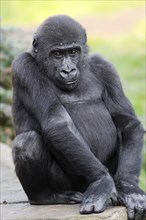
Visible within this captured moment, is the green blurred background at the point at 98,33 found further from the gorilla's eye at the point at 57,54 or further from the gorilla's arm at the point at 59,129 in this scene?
the gorilla's eye at the point at 57,54

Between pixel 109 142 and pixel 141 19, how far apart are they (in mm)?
15066

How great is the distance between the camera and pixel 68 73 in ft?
22.5

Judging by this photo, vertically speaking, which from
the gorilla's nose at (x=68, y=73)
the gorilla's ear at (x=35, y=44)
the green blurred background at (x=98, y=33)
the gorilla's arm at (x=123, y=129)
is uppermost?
the gorilla's ear at (x=35, y=44)

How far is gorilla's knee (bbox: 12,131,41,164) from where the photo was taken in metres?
6.96

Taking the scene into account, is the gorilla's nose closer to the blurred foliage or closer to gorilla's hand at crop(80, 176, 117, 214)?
gorilla's hand at crop(80, 176, 117, 214)

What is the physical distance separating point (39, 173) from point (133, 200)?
0.83 m

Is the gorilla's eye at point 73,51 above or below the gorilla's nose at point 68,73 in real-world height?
above

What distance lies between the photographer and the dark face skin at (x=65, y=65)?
686 centimetres

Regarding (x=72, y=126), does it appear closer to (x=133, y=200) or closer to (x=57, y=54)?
(x=57, y=54)

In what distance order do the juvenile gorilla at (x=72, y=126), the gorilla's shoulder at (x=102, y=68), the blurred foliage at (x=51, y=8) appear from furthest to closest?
the blurred foliage at (x=51, y=8) < the gorilla's shoulder at (x=102, y=68) < the juvenile gorilla at (x=72, y=126)

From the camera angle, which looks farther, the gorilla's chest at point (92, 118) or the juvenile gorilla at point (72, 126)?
the gorilla's chest at point (92, 118)

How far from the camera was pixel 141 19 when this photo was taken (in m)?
22.0

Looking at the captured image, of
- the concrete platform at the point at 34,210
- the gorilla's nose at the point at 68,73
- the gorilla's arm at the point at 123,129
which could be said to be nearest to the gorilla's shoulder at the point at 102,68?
the gorilla's arm at the point at 123,129

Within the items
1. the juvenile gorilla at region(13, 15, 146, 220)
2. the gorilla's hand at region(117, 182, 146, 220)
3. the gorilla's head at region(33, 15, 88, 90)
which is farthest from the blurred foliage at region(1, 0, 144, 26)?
the gorilla's hand at region(117, 182, 146, 220)
